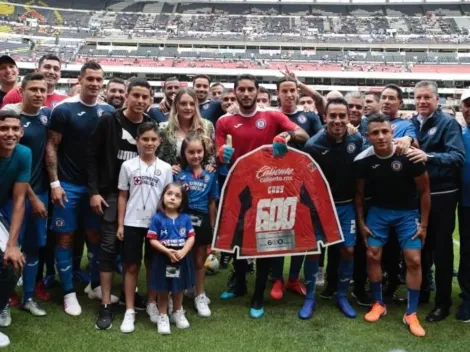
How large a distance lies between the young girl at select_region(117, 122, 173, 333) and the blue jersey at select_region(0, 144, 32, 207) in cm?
76

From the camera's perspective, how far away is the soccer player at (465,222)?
13.5 feet

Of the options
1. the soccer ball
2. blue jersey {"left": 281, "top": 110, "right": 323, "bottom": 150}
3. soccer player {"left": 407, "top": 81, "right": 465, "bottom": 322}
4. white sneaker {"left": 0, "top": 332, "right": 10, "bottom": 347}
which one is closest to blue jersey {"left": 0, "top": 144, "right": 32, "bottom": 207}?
white sneaker {"left": 0, "top": 332, "right": 10, "bottom": 347}

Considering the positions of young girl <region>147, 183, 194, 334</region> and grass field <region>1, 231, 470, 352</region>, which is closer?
grass field <region>1, 231, 470, 352</region>

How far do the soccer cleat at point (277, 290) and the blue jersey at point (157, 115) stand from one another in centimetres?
211

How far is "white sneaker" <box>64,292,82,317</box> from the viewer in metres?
4.00

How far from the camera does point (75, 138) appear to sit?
4039 mm

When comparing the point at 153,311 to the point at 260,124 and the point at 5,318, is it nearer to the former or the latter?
the point at 5,318

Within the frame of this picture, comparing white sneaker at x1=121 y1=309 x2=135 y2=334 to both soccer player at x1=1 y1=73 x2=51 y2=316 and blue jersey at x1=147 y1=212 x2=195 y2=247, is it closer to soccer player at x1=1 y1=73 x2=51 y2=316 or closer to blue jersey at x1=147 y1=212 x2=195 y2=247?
blue jersey at x1=147 y1=212 x2=195 y2=247

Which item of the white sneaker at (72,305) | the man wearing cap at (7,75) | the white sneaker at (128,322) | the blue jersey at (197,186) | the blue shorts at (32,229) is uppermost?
the man wearing cap at (7,75)

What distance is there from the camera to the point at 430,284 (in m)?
4.79

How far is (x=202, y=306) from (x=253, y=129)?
5.80 feet

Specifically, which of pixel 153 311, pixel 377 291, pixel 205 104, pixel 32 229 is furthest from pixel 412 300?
pixel 32 229

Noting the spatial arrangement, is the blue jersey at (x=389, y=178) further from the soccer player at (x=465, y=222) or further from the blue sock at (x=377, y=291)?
the blue sock at (x=377, y=291)

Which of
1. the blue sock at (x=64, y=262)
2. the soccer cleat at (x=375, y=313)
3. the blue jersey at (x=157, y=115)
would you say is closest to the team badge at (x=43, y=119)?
the blue jersey at (x=157, y=115)
